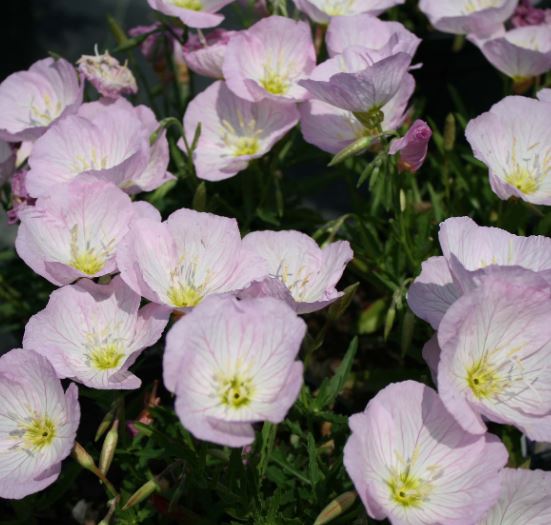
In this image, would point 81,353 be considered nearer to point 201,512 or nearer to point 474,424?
point 201,512

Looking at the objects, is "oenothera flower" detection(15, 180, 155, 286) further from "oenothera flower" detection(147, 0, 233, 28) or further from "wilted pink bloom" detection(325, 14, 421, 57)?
"wilted pink bloom" detection(325, 14, 421, 57)

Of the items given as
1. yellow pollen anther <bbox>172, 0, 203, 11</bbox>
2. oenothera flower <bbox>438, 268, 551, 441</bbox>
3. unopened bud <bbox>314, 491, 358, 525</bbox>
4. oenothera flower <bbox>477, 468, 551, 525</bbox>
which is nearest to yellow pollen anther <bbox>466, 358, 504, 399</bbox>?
oenothera flower <bbox>438, 268, 551, 441</bbox>

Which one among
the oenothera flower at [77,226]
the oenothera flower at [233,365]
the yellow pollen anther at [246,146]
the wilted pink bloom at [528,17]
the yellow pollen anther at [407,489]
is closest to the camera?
the oenothera flower at [233,365]

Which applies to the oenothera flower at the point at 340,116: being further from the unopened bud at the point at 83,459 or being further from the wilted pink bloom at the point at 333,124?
the unopened bud at the point at 83,459

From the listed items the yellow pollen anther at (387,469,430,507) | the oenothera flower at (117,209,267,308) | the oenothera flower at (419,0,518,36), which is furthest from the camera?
the oenothera flower at (419,0,518,36)

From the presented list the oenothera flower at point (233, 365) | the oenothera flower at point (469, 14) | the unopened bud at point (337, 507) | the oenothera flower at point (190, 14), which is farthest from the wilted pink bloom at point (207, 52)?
the unopened bud at point (337, 507)

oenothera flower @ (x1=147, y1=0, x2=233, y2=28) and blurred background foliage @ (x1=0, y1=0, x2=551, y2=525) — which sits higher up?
oenothera flower @ (x1=147, y1=0, x2=233, y2=28)
